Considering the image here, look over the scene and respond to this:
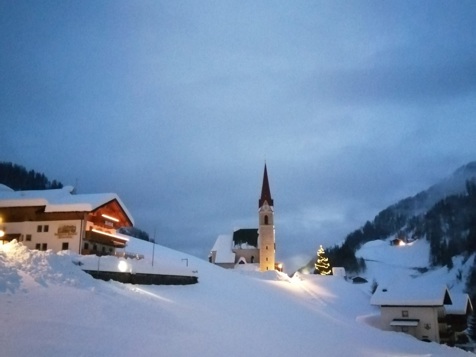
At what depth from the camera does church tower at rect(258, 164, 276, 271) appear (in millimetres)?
94250

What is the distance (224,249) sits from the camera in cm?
9931

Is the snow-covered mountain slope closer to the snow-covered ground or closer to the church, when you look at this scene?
the church

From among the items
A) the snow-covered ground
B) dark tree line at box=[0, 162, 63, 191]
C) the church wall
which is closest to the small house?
the snow-covered ground

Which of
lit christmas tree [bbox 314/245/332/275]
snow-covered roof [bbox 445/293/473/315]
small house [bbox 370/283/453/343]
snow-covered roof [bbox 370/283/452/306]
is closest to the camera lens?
small house [bbox 370/283/453/343]

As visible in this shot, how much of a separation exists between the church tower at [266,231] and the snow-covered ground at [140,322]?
186 ft

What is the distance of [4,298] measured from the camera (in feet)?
53.4

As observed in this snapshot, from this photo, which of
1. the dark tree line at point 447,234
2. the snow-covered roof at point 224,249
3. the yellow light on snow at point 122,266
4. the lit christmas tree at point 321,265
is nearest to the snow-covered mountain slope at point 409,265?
the dark tree line at point 447,234

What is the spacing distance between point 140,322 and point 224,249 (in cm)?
8123

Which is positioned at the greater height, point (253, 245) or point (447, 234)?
point (447, 234)

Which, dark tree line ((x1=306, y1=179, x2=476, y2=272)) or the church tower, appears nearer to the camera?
the church tower

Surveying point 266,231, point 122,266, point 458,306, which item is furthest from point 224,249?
point 122,266

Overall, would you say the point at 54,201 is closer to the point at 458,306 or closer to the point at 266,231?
the point at 458,306

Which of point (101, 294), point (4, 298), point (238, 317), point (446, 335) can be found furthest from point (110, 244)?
point (446, 335)

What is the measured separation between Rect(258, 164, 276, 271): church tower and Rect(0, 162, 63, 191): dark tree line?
10597cm
